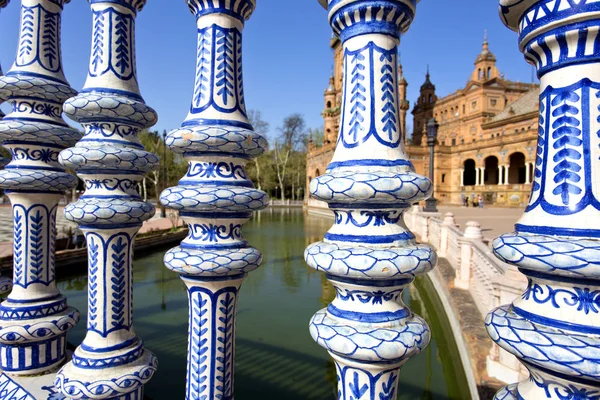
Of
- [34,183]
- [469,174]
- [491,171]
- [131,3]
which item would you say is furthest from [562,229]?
[469,174]

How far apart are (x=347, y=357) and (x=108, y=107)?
132 cm

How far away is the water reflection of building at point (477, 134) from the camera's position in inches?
1130

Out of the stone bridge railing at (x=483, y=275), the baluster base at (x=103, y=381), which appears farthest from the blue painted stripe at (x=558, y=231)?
the stone bridge railing at (x=483, y=275)

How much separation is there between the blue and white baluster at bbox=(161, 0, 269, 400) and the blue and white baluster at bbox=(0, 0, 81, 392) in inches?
40.8

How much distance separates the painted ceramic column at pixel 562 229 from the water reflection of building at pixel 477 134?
28.5m

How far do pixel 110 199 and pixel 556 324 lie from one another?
1575 mm

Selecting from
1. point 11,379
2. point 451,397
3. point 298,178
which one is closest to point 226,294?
point 11,379

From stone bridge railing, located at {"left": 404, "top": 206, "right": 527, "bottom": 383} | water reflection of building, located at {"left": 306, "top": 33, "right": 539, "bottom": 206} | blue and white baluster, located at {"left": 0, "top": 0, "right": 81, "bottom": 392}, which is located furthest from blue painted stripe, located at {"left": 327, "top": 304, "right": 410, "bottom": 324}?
water reflection of building, located at {"left": 306, "top": 33, "right": 539, "bottom": 206}

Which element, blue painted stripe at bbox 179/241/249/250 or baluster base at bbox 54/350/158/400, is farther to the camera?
baluster base at bbox 54/350/158/400

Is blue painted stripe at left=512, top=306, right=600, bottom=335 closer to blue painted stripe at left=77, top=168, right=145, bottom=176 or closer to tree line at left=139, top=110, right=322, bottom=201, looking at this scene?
blue painted stripe at left=77, top=168, right=145, bottom=176

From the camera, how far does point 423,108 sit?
43.6 m

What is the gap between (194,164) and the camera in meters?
1.43

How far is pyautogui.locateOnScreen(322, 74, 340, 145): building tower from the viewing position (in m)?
36.8

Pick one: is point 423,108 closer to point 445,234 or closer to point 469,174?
point 469,174
